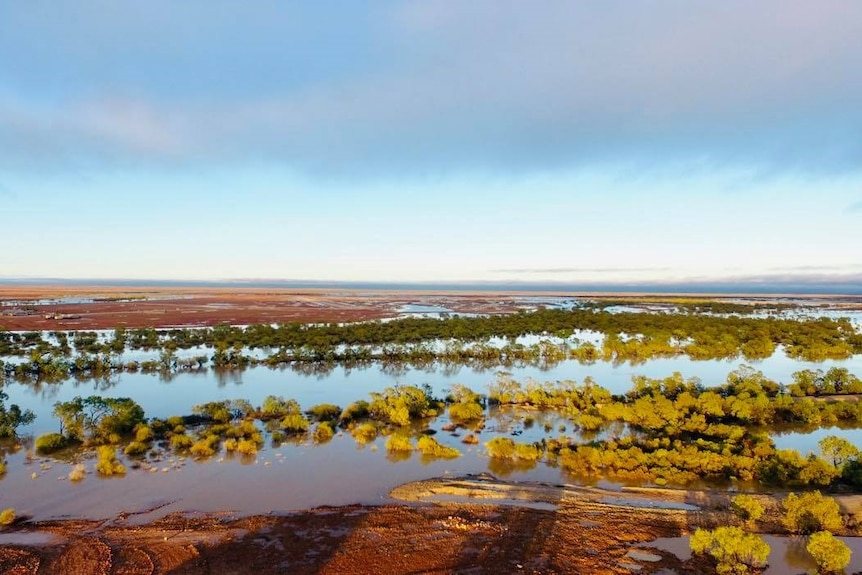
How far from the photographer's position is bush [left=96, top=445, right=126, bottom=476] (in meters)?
16.7

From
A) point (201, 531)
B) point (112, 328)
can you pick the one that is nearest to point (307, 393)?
point (201, 531)

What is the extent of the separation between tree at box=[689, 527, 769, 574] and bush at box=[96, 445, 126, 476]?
16.4 metres

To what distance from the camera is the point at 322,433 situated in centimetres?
2061

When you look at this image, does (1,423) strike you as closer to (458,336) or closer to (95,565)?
(95,565)

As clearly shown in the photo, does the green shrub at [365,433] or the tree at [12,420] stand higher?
the tree at [12,420]

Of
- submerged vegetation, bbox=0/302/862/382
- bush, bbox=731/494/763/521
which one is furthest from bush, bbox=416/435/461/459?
submerged vegetation, bbox=0/302/862/382

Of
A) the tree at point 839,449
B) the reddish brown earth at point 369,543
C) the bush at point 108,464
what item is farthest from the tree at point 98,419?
the tree at point 839,449

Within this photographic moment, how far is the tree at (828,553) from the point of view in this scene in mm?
10906

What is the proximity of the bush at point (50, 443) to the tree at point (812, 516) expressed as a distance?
73.0 ft

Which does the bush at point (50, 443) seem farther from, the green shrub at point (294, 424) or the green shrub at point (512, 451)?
the green shrub at point (512, 451)

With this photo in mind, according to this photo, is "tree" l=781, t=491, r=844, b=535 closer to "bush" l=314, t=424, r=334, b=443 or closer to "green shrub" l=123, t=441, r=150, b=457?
"bush" l=314, t=424, r=334, b=443

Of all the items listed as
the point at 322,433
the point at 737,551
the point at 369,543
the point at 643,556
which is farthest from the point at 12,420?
the point at 737,551

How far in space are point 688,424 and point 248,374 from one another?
24583mm

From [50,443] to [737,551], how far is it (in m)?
20.9
